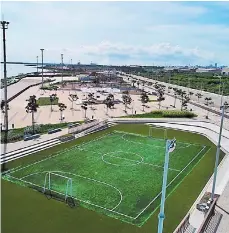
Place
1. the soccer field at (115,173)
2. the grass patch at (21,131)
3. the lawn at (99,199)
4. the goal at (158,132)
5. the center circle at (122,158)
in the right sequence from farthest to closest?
Answer: 1. the goal at (158,132)
2. the grass patch at (21,131)
3. the center circle at (122,158)
4. the soccer field at (115,173)
5. the lawn at (99,199)

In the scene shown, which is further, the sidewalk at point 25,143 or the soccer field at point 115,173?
the sidewalk at point 25,143

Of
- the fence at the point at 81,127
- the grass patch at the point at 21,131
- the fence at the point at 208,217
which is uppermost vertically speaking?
the fence at the point at 81,127

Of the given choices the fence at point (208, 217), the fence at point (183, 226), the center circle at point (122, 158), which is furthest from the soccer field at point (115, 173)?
the fence at point (208, 217)

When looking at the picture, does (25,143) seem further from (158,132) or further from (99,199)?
(158,132)

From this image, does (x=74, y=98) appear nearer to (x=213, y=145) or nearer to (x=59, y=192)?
(x=213, y=145)

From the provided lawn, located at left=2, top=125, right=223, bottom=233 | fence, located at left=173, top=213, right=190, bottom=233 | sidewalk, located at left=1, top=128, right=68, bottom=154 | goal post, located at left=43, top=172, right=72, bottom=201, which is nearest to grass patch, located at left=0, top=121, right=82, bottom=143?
sidewalk, located at left=1, top=128, right=68, bottom=154

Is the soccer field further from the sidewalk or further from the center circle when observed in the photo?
the sidewalk

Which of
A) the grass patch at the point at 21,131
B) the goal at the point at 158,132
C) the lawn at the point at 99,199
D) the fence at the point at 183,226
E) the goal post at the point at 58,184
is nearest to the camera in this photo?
the fence at the point at 183,226

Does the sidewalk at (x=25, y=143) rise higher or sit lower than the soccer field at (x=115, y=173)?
higher

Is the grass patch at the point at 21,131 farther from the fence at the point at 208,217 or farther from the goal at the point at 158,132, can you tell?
the fence at the point at 208,217
